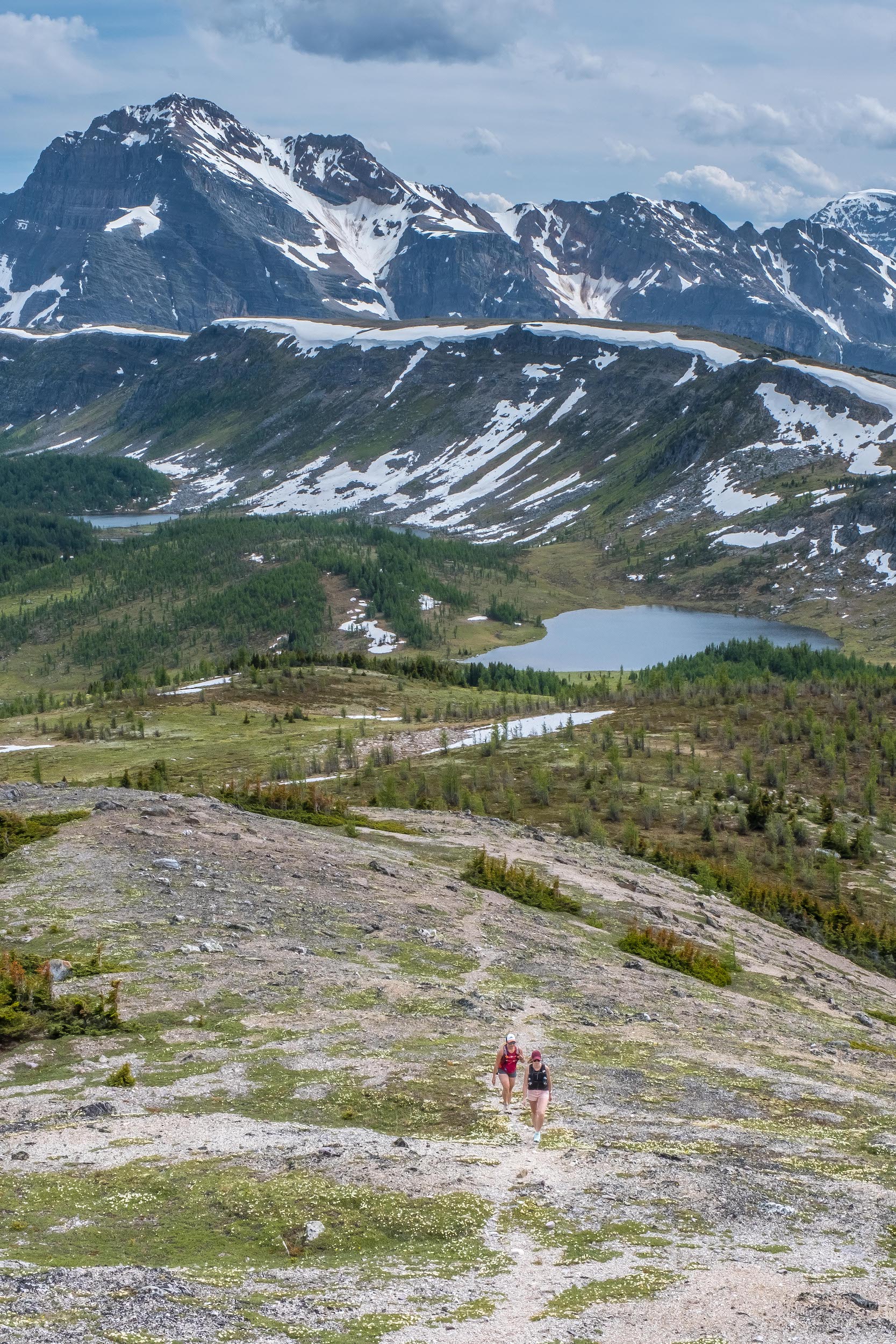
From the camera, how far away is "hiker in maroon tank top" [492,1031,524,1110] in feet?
84.5

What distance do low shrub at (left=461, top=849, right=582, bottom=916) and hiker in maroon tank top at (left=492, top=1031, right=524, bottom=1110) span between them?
23.6 meters

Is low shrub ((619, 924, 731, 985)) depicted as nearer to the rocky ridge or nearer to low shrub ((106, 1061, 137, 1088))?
the rocky ridge

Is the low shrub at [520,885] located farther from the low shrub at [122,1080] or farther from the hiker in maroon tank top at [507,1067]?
the low shrub at [122,1080]

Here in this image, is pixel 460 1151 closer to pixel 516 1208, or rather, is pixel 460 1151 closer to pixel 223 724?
pixel 516 1208

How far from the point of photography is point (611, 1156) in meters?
23.8

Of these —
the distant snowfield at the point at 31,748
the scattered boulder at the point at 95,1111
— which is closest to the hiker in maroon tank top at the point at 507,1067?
the scattered boulder at the point at 95,1111

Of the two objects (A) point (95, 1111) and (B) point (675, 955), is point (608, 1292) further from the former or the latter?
(B) point (675, 955)

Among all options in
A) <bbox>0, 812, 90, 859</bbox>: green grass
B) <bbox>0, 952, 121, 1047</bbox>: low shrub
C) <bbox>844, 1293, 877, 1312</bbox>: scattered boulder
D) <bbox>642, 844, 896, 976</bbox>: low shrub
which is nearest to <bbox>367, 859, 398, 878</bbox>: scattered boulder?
<bbox>0, 812, 90, 859</bbox>: green grass

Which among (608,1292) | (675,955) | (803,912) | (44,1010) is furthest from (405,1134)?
(803,912)

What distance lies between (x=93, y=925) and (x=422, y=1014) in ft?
34.2

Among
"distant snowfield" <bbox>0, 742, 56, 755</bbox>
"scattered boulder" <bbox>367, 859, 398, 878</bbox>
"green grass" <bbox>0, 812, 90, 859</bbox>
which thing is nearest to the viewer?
"green grass" <bbox>0, 812, 90, 859</bbox>

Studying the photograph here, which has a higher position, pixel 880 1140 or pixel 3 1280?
pixel 3 1280

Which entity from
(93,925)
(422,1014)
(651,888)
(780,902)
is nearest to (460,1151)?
(422,1014)

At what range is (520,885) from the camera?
51375 millimetres
